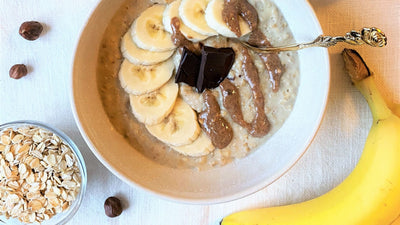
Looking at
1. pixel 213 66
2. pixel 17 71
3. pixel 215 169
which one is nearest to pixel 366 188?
pixel 215 169

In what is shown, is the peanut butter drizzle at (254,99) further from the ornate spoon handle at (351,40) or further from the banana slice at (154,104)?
the banana slice at (154,104)

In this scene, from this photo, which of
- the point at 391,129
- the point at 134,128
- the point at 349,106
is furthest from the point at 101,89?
the point at 391,129

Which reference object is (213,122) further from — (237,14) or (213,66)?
(237,14)

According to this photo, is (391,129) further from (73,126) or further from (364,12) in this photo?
(73,126)

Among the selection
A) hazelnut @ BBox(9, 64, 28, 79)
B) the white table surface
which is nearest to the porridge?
the white table surface

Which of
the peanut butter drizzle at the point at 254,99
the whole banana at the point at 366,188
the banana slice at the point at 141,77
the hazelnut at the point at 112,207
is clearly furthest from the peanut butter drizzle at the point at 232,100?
the hazelnut at the point at 112,207

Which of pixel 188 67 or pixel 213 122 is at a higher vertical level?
pixel 188 67

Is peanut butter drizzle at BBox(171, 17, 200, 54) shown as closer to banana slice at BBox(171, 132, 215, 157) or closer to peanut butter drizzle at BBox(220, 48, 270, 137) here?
peanut butter drizzle at BBox(220, 48, 270, 137)
